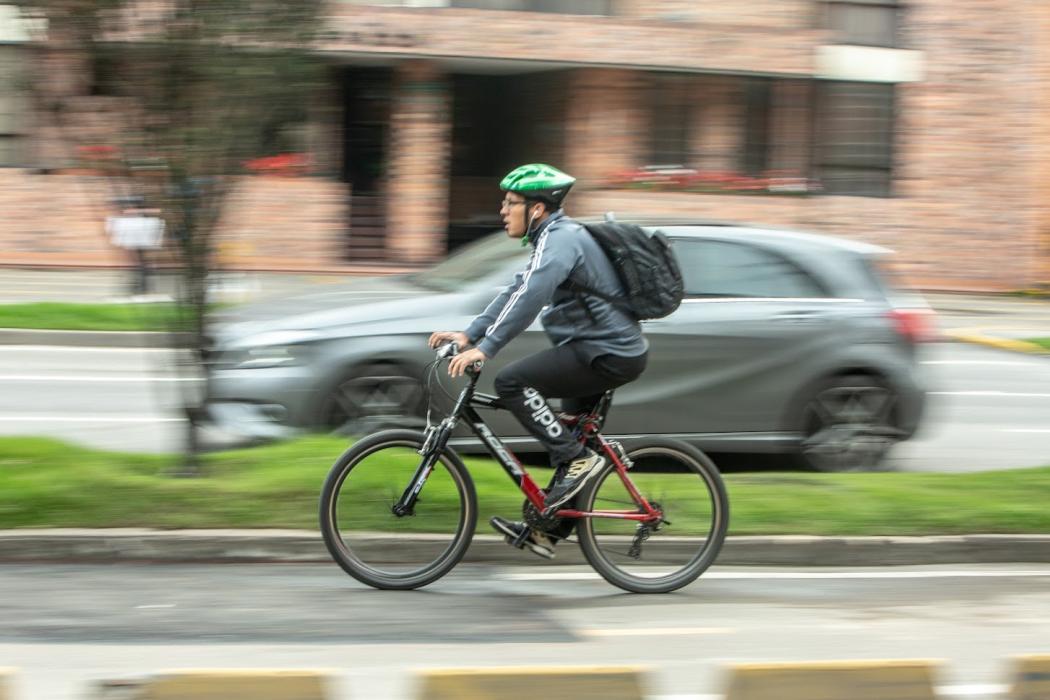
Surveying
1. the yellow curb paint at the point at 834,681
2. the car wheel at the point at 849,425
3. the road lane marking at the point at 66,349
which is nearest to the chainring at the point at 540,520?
the yellow curb paint at the point at 834,681

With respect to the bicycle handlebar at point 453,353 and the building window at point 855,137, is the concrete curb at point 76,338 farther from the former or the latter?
the building window at point 855,137

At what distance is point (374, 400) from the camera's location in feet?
28.7

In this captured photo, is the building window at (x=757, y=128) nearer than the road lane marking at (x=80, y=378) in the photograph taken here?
No

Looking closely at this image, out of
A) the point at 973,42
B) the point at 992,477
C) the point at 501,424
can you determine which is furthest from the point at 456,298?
the point at 973,42

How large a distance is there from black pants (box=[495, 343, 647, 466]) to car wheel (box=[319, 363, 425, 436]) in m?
2.45

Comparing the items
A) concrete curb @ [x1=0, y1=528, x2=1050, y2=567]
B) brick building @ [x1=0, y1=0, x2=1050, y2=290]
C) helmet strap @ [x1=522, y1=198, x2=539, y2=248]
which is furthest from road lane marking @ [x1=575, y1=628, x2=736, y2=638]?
brick building @ [x1=0, y1=0, x2=1050, y2=290]

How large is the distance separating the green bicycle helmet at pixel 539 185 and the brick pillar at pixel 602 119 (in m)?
19.1

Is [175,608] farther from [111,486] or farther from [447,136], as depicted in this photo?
[447,136]

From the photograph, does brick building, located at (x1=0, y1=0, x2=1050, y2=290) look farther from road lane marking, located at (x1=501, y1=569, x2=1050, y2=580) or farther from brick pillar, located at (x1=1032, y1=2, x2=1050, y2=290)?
road lane marking, located at (x1=501, y1=569, x2=1050, y2=580)

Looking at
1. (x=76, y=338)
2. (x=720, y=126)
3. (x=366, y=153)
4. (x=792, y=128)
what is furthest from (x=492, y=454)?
(x=792, y=128)

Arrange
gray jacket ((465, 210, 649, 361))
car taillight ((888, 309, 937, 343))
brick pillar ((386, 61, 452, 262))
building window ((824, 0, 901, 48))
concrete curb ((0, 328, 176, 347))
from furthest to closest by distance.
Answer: building window ((824, 0, 901, 48)), brick pillar ((386, 61, 452, 262)), concrete curb ((0, 328, 176, 347)), car taillight ((888, 309, 937, 343)), gray jacket ((465, 210, 649, 361))

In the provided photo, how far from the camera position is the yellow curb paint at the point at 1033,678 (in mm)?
Result: 4586

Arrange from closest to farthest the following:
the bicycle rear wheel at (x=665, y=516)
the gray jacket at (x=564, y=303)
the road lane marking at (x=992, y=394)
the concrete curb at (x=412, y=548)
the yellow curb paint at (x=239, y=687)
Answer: the yellow curb paint at (x=239, y=687) → the gray jacket at (x=564, y=303) → the bicycle rear wheel at (x=665, y=516) → the concrete curb at (x=412, y=548) → the road lane marking at (x=992, y=394)

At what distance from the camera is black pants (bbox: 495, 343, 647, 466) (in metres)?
6.28
